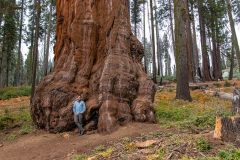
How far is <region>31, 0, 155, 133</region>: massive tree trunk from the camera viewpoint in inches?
501

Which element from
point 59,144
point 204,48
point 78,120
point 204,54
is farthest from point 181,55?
point 204,48

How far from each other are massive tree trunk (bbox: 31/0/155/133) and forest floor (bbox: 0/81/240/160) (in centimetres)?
69

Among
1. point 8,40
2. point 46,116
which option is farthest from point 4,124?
point 8,40

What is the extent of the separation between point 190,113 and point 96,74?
162 inches

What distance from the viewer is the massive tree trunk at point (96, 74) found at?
12734 millimetres

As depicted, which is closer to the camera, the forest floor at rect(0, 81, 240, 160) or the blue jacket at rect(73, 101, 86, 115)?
the forest floor at rect(0, 81, 240, 160)

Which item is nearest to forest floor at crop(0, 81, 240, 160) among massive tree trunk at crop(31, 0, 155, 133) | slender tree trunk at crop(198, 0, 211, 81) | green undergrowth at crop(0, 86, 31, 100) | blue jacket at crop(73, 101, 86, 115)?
massive tree trunk at crop(31, 0, 155, 133)

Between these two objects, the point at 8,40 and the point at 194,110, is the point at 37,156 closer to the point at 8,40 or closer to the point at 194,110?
the point at 194,110

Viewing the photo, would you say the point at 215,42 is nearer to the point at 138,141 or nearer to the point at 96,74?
the point at 96,74

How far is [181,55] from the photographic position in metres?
17.4

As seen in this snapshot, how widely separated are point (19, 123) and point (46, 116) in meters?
3.09

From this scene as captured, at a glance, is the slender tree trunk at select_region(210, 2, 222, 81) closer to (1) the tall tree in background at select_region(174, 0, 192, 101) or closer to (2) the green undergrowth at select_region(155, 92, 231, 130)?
(2) the green undergrowth at select_region(155, 92, 231, 130)

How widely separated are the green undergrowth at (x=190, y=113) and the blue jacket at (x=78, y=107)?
2905mm

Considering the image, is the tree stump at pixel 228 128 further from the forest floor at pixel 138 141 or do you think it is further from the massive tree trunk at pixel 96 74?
the massive tree trunk at pixel 96 74
